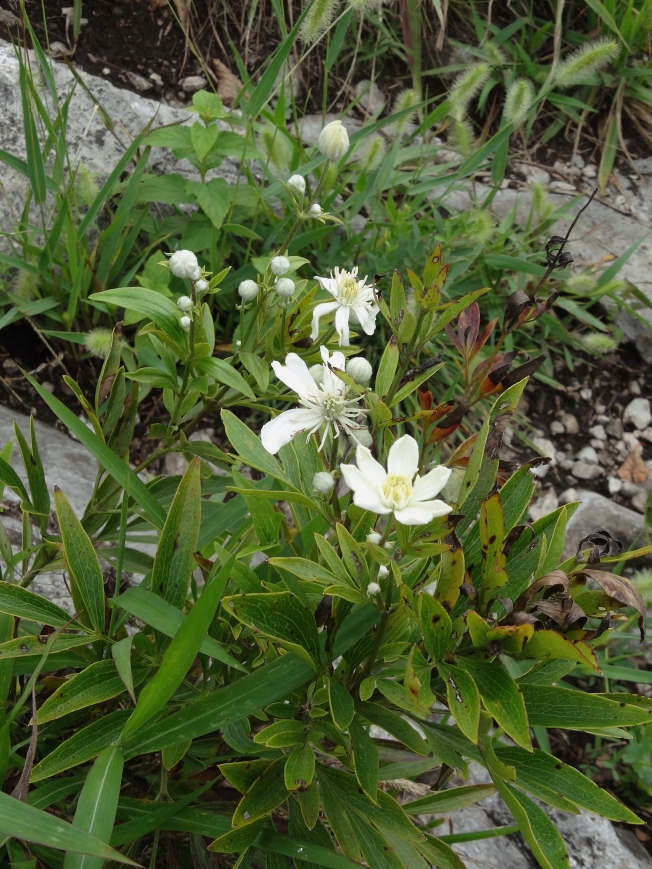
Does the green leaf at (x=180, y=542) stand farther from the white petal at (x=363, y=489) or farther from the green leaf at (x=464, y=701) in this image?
the green leaf at (x=464, y=701)

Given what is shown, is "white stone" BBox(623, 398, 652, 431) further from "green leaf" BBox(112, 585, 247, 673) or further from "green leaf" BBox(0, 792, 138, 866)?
"green leaf" BBox(0, 792, 138, 866)

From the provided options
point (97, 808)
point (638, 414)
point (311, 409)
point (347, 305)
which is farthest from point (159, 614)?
point (638, 414)

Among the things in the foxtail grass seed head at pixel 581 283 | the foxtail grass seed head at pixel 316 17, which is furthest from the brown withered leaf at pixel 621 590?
the foxtail grass seed head at pixel 581 283

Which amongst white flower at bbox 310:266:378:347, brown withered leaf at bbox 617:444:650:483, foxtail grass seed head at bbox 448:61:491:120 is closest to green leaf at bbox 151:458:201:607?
white flower at bbox 310:266:378:347

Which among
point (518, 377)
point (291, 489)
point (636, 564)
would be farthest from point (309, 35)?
point (636, 564)

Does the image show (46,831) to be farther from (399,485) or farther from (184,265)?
(184,265)
